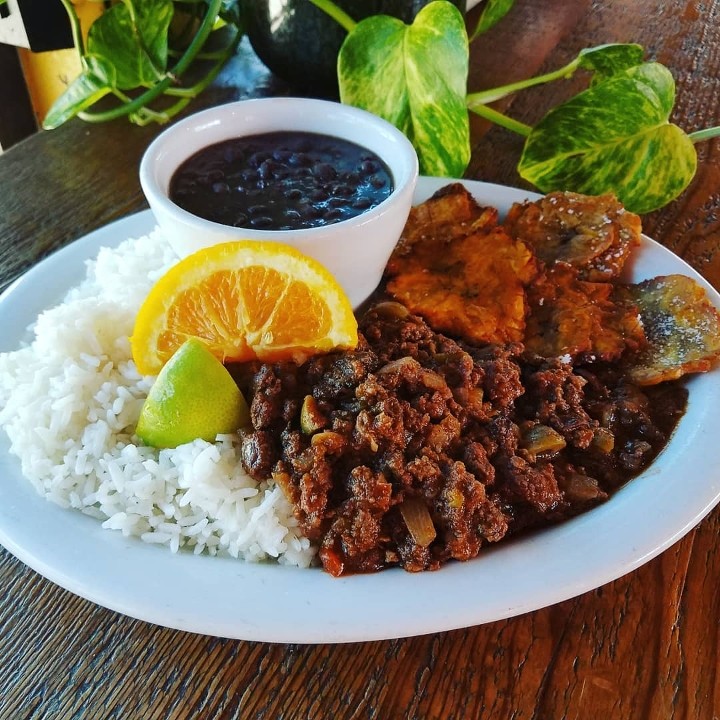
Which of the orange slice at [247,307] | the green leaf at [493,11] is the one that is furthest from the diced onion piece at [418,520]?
the green leaf at [493,11]

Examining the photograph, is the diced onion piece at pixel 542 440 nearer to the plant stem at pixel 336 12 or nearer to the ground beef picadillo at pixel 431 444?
the ground beef picadillo at pixel 431 444

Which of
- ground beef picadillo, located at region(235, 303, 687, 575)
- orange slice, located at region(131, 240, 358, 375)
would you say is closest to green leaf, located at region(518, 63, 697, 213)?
ground beef picadillo, located at region(235, 303, 687, 575)

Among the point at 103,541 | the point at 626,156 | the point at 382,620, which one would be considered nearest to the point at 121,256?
the point at 103,541

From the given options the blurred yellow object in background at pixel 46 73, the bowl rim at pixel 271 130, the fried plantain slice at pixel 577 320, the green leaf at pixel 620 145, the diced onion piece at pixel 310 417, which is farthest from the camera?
the blurred yellow object in background at pixel 46 73

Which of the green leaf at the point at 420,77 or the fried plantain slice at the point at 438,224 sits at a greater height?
the green leaf at the point at 420,77

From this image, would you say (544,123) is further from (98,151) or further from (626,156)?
(98,151)

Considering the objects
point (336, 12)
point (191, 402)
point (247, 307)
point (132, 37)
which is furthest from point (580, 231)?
point (132, 37)

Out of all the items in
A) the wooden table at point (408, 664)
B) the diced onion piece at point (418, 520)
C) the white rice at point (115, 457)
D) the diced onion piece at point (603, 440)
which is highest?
the white rice at point (115, 457)
